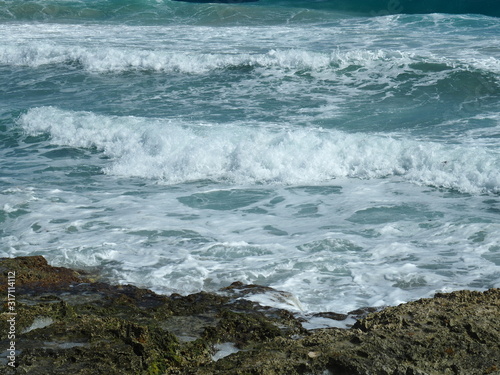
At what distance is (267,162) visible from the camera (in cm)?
872

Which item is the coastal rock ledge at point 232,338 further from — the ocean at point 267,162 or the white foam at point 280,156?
the white foam at point 280,156

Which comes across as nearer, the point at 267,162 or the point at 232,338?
the point at 232,338

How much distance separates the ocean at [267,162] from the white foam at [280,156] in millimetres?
28

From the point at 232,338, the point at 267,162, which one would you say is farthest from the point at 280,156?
the point at 232,338

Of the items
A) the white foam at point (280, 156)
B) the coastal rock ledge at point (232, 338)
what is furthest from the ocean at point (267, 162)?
the coastal rock ledge at point (232, 338)

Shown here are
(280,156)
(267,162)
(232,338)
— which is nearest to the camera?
(232,338)

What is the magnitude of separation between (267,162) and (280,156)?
8.8 inches

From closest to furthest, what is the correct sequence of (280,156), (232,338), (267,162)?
(232,338)
(267,162)
(280,156)

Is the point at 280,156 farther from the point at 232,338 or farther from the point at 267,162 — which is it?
the point at 232,338

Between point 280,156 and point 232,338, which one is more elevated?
point 232,338

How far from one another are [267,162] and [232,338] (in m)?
5.27

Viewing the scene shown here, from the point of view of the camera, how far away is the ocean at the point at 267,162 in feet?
17.7

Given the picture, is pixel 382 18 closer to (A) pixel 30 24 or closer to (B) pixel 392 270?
(A) pixel 30 24

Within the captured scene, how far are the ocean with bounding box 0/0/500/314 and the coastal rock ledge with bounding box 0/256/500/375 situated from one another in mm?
662
